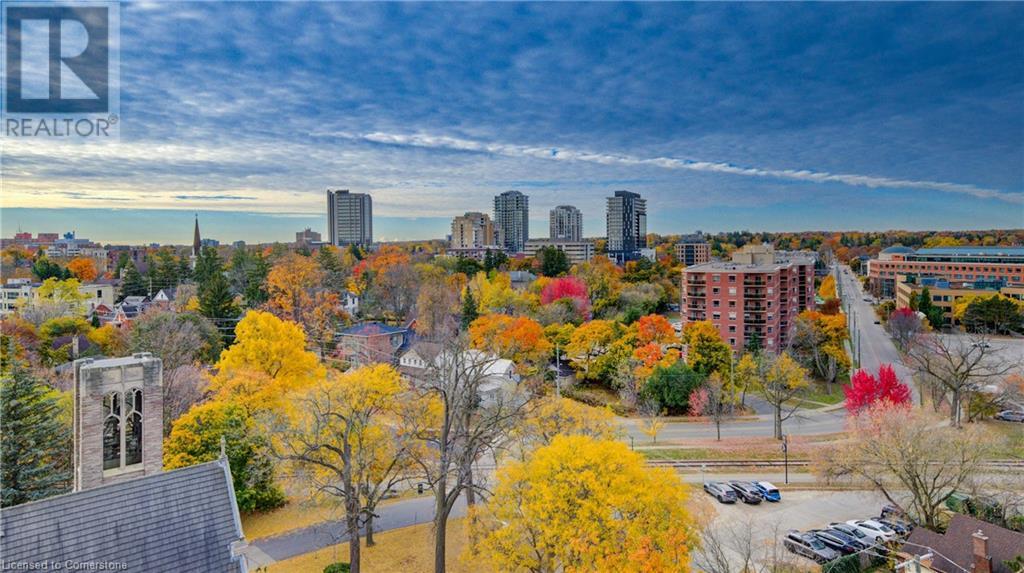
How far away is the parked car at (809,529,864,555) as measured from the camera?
1927 centimetres

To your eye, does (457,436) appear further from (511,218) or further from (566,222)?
(566,222)

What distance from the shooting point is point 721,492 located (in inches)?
949

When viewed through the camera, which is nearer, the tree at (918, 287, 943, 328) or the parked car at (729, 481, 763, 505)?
the parked car at (729, 481, 763, 505)

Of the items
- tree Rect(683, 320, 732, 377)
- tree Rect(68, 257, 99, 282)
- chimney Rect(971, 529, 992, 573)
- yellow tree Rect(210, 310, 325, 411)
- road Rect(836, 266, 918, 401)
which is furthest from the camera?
tree Rect(68, 257, 99, 282)

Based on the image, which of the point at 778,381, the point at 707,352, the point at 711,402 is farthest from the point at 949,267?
the point at 778,381

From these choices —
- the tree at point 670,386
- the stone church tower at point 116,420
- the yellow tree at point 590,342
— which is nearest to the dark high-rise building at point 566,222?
the yellow tree at point 590,342

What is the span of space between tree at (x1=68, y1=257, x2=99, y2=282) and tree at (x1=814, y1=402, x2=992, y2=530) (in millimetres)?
98496

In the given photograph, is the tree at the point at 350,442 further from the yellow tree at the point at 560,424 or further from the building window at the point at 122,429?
the yellow tree at the point at 560,424

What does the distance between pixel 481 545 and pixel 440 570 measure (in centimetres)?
270

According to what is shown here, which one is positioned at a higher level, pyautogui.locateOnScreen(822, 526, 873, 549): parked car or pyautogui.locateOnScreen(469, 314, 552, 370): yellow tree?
pyautogui.locateOnScreen(469, 314, 552, 370): yellow tree

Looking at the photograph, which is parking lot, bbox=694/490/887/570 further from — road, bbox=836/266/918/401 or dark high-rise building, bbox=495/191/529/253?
dark high-rise building, bbox=495/191/529/253

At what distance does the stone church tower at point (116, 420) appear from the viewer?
1338 centimetres

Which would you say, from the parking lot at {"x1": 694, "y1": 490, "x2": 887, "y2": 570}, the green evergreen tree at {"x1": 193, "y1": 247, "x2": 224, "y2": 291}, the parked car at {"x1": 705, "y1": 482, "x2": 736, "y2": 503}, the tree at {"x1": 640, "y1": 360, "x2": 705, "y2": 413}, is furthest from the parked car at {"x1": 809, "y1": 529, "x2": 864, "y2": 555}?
the green evergreen tree at {"x1": 193, "y1": 247, "x2": 224, "y2": 291}

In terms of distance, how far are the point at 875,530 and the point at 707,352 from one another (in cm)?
2166
